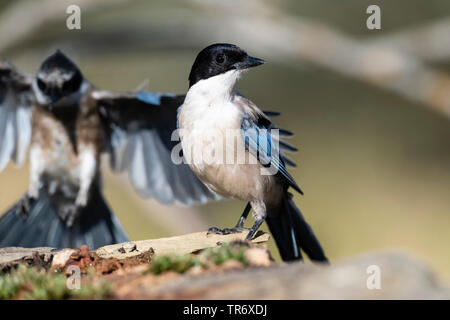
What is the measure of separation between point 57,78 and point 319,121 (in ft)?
18.8

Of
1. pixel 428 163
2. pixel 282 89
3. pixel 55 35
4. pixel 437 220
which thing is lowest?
pixel 437 220

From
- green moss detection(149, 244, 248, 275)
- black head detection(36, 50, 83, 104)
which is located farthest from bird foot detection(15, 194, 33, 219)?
green moss detection(149, 244, 248, 275)

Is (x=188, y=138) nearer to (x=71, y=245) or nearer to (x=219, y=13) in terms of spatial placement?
(x=71, y=245)

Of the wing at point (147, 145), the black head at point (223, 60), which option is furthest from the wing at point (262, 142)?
the wing at point (147, 145)

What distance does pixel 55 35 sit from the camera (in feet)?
38.3

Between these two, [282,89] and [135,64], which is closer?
[282,89]

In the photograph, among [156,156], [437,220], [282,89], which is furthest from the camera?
[282,89]

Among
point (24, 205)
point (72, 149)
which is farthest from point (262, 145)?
point (24, 205)

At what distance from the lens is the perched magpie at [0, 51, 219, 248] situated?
6078mm

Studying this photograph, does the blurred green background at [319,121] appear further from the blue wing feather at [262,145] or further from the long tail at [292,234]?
the blue wing feather at [262,145]

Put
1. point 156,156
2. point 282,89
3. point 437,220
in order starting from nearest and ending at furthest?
point 156,156
point 437,220
point 282,89

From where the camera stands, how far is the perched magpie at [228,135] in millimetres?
4289

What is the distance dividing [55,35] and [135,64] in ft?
5.41

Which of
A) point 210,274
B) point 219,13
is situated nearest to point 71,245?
point 210,274
